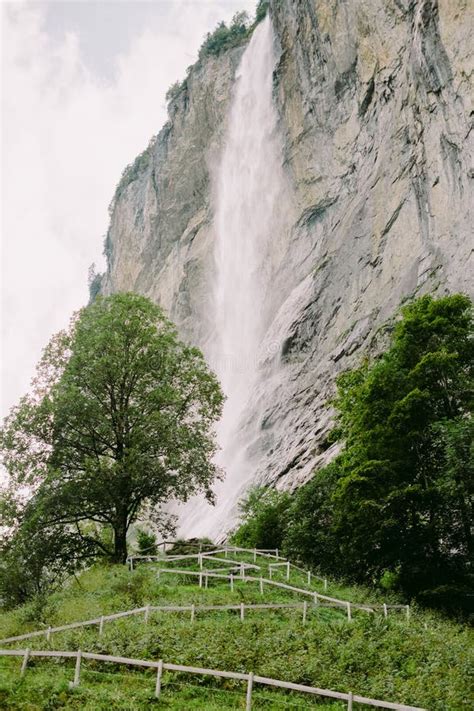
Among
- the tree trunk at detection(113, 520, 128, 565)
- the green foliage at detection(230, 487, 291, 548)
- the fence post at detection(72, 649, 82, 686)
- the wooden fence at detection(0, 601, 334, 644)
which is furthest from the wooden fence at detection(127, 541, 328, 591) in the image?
the fence post at detection(72, 649, 82, 686)

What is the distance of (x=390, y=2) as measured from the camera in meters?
44.7

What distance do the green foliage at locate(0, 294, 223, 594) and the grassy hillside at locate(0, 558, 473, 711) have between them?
6.10 metres

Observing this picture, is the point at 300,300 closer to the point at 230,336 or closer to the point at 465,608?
the point at 230,336

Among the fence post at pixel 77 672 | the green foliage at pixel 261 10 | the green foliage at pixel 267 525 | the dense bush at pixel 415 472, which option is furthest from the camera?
the green foliage at pixel 261 10

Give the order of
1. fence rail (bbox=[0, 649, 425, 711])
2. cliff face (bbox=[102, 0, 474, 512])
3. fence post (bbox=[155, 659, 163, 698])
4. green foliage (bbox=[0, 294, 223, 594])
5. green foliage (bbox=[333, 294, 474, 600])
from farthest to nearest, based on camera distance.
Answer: cliff face (bbox=[102, 0, 474, 512])
green foliage (bbox=[0, 294, 223, 594])
green foliage (bbox=[333, 294, 474, 600])
fence post (bbox=[155, 659, 163, 698])
fence rail (bbox=[0, 649, 425, 711])

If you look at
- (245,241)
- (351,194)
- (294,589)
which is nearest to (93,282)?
(245,241)

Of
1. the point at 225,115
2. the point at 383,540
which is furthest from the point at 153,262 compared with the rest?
the point at 383,540

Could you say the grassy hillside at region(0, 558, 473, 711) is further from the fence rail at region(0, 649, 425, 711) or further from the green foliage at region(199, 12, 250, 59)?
the green foliage at region(199, 12, 250, 59)

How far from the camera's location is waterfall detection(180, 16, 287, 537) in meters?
52.7

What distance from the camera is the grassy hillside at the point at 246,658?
31.9 feet

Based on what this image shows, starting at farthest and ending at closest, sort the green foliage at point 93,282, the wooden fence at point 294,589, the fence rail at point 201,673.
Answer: the green foliage at point 93,282 < the wooden fence at point 294,589 < the fence rail at point 201,673

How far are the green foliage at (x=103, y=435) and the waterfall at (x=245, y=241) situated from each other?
22263mm

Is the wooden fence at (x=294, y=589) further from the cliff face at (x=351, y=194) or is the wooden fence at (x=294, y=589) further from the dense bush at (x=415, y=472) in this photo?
the cliff face at (x=351, y=194)

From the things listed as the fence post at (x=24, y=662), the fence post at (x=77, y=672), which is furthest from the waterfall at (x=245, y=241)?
the fence post at (x=77, y=672)
